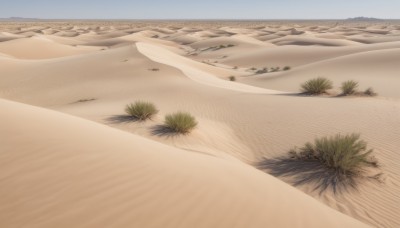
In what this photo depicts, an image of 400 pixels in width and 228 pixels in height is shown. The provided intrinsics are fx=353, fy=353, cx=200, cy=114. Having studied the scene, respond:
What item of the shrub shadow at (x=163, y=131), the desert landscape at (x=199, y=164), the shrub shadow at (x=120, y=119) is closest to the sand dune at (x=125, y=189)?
the desert landscape at (x=199, y=164)

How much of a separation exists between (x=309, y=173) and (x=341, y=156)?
0.68 m

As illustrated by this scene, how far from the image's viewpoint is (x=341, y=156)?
6.36 m

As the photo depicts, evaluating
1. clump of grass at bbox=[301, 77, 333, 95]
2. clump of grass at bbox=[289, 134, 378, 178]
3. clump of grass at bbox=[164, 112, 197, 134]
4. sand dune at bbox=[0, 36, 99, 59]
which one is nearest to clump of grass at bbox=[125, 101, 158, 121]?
clump of grass at bbox=[164, 112, 197, 134]

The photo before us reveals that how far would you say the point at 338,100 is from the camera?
11.6 metres

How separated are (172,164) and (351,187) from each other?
2.96 metres

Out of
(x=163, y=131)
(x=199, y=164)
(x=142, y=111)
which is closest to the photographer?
(x=199, y=164)

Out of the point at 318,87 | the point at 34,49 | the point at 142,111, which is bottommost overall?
the point at 34,49

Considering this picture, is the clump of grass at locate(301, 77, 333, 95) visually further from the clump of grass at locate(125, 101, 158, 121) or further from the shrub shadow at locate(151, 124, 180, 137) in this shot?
the shrub shadow at locate(151, 124, 180, 137)

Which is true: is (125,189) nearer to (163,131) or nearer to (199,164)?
(199,164)

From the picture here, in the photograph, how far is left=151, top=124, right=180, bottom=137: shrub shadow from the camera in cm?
816

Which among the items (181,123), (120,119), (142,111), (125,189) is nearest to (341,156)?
(181,123)

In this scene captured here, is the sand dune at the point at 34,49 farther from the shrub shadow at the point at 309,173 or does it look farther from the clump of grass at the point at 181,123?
the shrub shadow at the point at 309,173

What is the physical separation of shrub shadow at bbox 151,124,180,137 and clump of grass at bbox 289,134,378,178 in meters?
2.80

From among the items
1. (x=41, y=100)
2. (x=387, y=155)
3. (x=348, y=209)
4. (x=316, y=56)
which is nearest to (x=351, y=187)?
(x=348, y=209)
